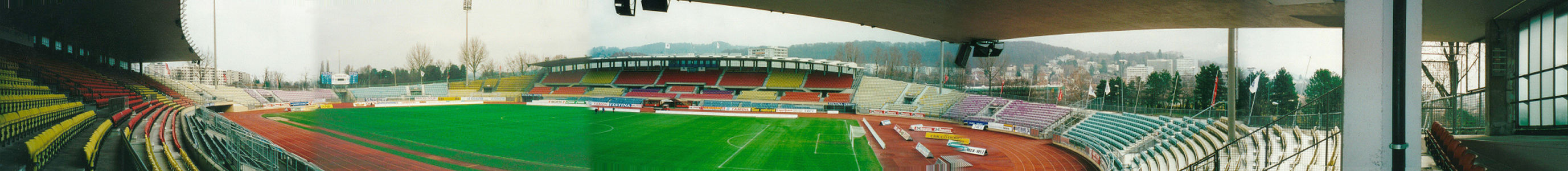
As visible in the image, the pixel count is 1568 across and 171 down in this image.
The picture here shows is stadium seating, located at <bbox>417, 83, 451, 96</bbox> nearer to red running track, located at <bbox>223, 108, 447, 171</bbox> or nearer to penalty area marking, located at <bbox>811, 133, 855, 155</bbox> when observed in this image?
red running track, located at <bbox>223, 108, 447, 171</bbox>

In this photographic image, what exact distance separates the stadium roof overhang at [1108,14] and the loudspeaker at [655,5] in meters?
0.54

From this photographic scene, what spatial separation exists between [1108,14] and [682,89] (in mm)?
7238

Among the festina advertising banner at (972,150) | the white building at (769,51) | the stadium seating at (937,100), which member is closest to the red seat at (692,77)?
the white building at (769,51)

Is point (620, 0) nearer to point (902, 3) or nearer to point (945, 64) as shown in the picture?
point (902, 3)

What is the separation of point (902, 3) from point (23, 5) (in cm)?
423

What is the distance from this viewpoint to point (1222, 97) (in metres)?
5.74

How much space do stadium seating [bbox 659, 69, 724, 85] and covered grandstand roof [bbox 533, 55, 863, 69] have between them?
82 centimetres

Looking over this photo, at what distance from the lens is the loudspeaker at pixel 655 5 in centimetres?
300

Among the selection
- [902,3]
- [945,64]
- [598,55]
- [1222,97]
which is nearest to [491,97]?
[598,55]

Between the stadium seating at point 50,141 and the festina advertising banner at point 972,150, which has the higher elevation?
the stadium seating at point 50,141

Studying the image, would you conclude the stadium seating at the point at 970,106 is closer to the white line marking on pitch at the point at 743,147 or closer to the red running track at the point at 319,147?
the white line marking on pitch at the point at 743,147

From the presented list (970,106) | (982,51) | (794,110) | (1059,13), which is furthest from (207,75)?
(794,110)

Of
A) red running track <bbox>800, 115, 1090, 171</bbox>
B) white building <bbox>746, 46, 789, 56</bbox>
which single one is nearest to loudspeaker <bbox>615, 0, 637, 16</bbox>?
white building <bbox>746, 46, 789, 56</bbox>

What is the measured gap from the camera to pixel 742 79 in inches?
343
